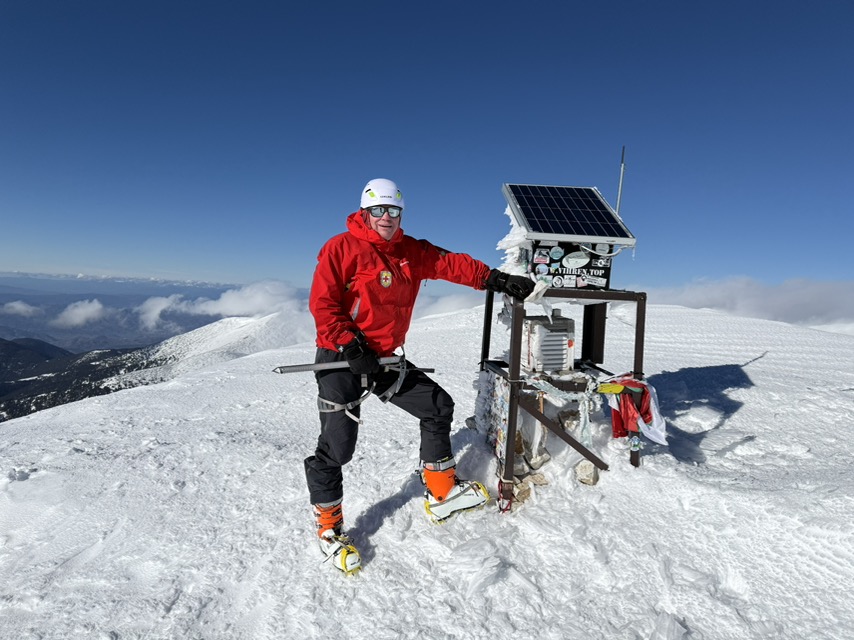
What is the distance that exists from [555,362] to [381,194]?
2.53 metres

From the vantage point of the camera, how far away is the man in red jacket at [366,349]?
3.69 m

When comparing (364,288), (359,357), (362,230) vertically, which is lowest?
(359,357)

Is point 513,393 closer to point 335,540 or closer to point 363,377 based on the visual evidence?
point 363,377

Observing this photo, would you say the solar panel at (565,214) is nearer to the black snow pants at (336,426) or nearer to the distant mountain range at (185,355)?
the black snow pants at (336,426)

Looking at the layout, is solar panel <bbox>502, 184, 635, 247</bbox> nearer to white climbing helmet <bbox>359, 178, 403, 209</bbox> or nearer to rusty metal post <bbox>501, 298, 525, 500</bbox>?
rusty metal post <bbox>501, 298, 525, 500</bbox>

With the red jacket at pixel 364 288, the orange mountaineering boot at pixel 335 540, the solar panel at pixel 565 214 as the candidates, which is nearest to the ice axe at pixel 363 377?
the red jacket at pixel 364 288

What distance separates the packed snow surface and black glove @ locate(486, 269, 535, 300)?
172 centimetres

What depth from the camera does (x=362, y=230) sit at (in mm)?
3896

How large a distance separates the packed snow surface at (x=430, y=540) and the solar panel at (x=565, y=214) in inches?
79.2

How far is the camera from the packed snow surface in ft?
10.1

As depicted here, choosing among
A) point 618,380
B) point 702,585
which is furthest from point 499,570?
point 618,380

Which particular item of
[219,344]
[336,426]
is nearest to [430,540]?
[336,426]

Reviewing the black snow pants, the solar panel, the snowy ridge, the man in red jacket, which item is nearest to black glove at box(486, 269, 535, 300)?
the man in red jacket

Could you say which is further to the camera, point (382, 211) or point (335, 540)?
point (382, 211)
